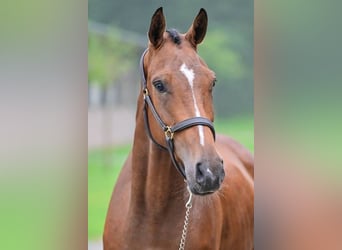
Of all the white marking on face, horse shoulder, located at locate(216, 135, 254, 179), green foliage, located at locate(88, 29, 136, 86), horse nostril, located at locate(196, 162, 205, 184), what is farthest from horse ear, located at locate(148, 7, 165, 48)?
horse shoulder, located at locate(216, 135, 254, 179)

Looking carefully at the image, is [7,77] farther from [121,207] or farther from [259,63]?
[259,63]

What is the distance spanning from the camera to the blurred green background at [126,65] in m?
1.55

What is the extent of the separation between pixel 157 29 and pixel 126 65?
0.27 metres

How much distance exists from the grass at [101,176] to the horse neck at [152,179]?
18cm

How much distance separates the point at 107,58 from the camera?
5.15ft

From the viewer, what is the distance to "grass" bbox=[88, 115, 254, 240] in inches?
61.4

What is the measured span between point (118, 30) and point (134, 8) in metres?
0.09

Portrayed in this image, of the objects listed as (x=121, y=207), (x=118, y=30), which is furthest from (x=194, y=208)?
(x=118, y=30)

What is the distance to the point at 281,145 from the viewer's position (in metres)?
1.58

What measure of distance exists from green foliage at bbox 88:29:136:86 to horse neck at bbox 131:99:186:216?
0.70ft

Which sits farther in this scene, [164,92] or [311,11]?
[311,11]

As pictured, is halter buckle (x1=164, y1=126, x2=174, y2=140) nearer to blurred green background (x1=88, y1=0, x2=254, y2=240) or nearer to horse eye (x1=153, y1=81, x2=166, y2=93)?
horse eye (x1=153, y1=81, x2=166, y2=93)

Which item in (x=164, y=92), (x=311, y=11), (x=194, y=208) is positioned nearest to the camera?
(x=164, y=92)

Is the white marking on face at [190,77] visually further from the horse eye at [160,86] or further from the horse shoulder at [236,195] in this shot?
the horse shoulder at [236,195]
